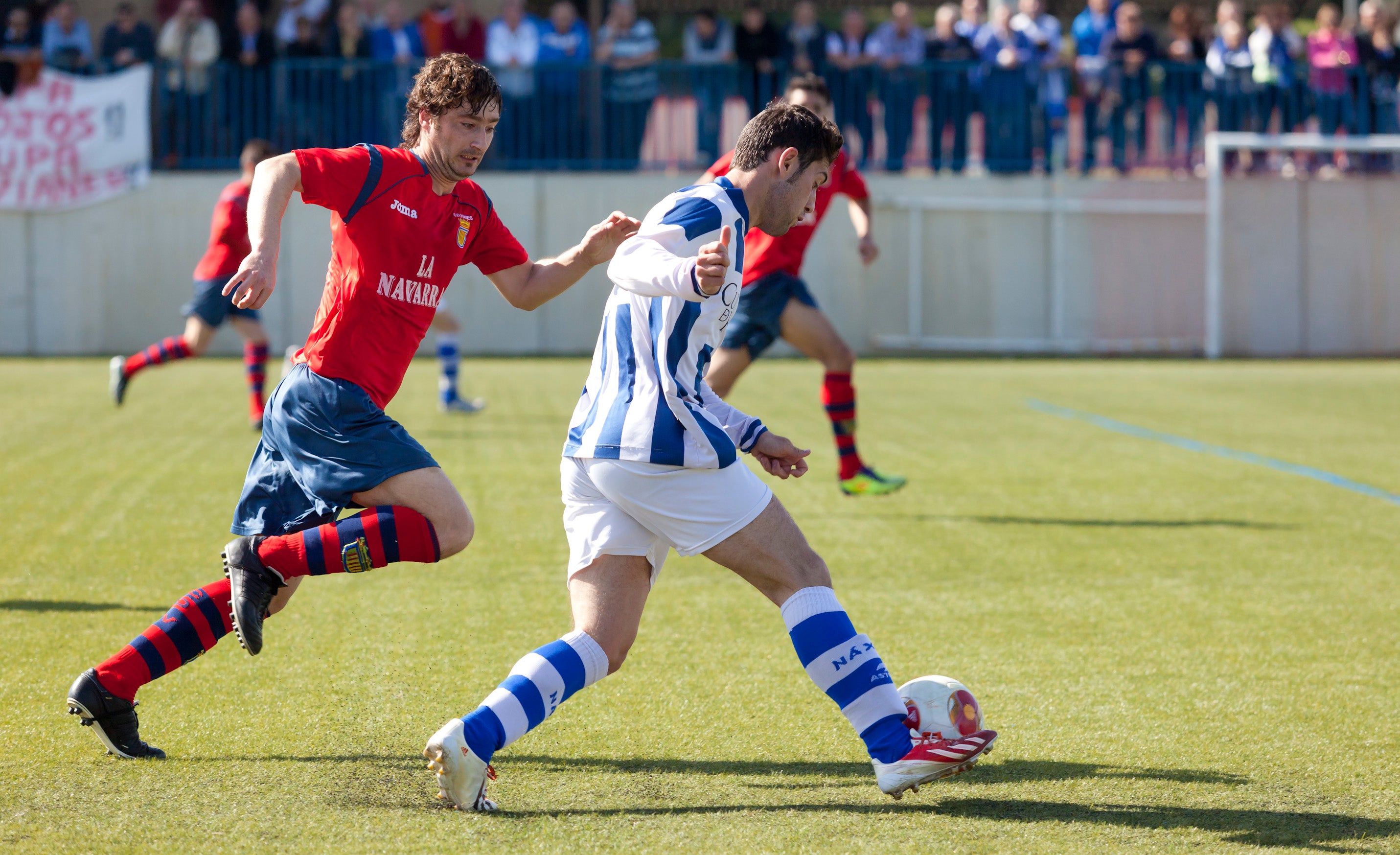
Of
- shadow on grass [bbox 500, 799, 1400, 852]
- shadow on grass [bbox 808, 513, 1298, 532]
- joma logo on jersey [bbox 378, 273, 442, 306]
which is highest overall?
joma logo on jersey [bbox 378, 273, 442, 306]

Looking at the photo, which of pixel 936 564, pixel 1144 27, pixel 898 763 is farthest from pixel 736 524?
pixel 1144 27

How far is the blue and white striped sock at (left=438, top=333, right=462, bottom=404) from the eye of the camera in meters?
11.9

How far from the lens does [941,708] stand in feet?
11.2

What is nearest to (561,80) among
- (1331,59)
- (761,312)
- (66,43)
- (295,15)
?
(295,15)

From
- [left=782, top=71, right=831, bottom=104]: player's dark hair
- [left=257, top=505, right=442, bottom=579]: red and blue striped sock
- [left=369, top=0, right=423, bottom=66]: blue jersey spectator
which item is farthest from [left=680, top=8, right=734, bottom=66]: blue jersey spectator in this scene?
[left=257, top=505, right=442, bottom=579]: red and blue striped sock

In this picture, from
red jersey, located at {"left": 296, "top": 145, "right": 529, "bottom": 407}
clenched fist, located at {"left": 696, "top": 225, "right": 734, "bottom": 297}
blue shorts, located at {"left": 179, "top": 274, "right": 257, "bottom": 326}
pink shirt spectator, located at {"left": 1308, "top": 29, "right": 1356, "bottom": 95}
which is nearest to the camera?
clenched fist, located at {"left": 696, "top": 225, "right": 734, "bottom": 297}

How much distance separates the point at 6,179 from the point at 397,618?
16.5 m

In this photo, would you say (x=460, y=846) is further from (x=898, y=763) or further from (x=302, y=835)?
(x=898, y=763)

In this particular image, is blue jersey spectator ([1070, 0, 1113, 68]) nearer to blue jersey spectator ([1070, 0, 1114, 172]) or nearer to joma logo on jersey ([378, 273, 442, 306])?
blue jersey spectator ([1070, 0, 1114, 172])

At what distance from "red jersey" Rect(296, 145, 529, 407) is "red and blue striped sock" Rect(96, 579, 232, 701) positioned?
65 cm

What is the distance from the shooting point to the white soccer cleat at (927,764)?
10.5ft

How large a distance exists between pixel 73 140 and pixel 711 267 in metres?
18.4

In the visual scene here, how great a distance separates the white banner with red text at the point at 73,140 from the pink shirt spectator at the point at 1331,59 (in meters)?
15.6

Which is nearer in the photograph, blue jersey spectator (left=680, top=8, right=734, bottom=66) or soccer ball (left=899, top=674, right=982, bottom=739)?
soccer ball (left=899, top=674, right=982, bottom=739)
